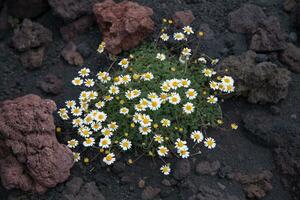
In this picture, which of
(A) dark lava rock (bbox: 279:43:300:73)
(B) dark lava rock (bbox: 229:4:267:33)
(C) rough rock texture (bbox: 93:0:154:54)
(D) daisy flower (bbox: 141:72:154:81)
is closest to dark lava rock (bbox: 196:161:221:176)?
(D) daisy flower (bbox: 141:72:154:81)

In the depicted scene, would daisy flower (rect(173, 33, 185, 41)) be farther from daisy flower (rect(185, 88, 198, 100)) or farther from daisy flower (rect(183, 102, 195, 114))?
daisy flower (rect(183, 102, 195, 114))

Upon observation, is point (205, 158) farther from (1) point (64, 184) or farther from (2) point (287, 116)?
(1) point (64, 184)

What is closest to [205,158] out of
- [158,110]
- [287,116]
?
[158,110]

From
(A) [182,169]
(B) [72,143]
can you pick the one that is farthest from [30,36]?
(A) [182,169]

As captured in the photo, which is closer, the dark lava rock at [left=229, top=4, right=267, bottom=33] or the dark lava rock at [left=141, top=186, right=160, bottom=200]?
the dark lava rock at [left=141, top=186, right=160, bottom=200]

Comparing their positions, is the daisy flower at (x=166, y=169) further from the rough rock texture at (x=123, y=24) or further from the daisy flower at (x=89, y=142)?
the rough rock texture at (x=123, y=24)

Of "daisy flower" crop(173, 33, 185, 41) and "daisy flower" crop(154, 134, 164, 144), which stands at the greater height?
"daisy flower" crop(173, 33, 185, 41)

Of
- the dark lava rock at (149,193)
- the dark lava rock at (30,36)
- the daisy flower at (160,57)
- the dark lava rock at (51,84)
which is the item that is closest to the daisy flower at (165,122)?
the dark lava rock at (149,193)

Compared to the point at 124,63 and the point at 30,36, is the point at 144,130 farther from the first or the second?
the point at 30,36
